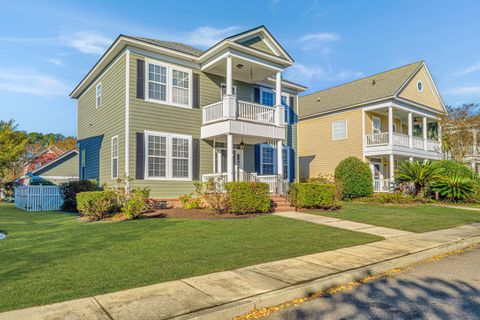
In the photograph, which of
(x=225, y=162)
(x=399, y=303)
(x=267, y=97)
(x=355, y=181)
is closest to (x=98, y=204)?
(x=225, y=162)

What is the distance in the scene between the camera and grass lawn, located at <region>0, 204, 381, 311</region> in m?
4.80

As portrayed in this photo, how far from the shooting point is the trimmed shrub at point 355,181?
20328 millimetres

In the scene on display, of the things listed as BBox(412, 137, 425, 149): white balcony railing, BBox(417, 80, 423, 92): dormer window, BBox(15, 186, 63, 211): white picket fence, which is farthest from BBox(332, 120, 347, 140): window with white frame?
BBox(15, 186, 63, 211): white picket fence

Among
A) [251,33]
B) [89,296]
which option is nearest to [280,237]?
[89,296]

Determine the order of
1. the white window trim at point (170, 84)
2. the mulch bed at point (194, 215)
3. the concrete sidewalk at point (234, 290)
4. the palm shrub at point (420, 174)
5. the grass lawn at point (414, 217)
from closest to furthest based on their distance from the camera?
the concrete sidewalk at point (234, 290) < the grass lawn at point (414, 217) < the mulch bed at point (194, 215) < the white window trim at point (170, 84) < the palm shrub at point (420, 174)

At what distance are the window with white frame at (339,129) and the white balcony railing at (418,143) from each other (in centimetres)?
509

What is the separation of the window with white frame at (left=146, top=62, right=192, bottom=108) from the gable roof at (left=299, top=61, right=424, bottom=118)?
13586 millimetres

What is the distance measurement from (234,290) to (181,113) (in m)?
11.7

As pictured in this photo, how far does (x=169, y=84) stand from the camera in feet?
49.6

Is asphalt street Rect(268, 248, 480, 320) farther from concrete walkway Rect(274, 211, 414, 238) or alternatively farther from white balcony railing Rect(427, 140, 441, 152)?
white balcony railing Rect(427, 140, 441, 152)

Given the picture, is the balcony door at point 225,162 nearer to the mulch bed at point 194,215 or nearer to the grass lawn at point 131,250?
the mulch bed at point 194,215

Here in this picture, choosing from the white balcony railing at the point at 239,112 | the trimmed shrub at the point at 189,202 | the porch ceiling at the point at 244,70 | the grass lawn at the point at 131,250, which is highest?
the porch ceiling at the point at 244,70

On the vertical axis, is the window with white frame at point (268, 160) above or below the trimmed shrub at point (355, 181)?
above

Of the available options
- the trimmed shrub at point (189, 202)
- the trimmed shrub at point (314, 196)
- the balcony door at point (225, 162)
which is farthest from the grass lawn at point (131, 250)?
the balcony door at point (225, 162)
